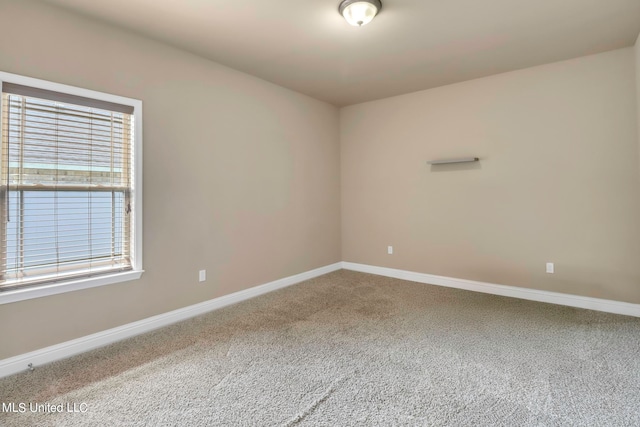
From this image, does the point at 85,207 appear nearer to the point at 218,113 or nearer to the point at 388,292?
the point at 218,113

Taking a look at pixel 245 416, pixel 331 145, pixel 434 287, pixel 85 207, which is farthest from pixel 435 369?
pixel 331 145

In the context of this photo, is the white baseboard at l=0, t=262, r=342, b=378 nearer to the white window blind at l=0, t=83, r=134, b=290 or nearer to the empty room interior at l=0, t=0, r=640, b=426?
the empty room interior at l=0, t=0, r=640, b=426

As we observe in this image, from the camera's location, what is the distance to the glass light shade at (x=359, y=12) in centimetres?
230

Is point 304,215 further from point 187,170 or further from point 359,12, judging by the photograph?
point 359,12

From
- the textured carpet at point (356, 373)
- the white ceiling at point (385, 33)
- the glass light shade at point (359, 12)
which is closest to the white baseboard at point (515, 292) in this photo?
the textured carpet at point (356, 373)

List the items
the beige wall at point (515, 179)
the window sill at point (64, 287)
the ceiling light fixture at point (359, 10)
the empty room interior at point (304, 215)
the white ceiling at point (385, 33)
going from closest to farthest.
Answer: the empty room interior at point (304, 215) → the window sill at point (64, 287) → the ceiling light fixture at point (359, 10) → the white ceiling at point (385, 33) → the beige wall at point (515, 179)

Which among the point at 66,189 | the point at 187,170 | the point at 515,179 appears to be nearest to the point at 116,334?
the point at 66,189

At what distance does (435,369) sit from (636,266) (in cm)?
256

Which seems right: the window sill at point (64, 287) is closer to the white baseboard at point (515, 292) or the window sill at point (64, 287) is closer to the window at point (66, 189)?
the window at point (66, 189)

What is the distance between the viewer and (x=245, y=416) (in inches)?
68.4

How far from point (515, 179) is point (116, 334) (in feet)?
14.4

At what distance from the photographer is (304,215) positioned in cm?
456

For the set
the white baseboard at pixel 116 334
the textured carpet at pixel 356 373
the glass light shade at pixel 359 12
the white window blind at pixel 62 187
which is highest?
the glass light shade at pixel 359 12

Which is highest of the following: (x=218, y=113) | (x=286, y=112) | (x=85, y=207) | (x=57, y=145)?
(x=286, y=112)
